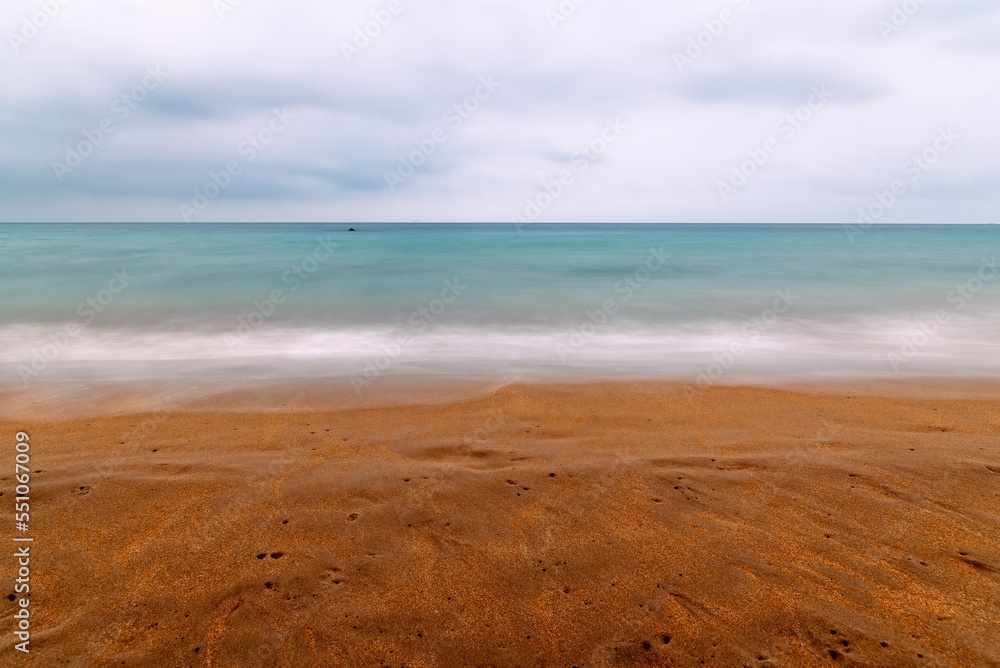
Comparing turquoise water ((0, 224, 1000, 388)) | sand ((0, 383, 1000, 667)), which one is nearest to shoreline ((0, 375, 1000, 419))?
turquoise water ((0, 224, 1000, 388))

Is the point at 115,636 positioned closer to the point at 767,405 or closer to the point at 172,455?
the point at 172,455

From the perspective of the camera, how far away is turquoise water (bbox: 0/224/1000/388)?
8.30 metres

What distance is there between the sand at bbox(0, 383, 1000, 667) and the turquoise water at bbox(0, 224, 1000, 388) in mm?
2657

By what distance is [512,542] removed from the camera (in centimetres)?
325

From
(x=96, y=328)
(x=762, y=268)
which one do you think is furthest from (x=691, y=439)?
(x=762, y=268)

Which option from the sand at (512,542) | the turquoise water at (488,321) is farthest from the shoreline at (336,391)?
the sand at (512,542)

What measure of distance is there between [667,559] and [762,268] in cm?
2680

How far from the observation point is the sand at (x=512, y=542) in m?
2.55

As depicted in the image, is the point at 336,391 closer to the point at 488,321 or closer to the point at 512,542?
the point at 512,542

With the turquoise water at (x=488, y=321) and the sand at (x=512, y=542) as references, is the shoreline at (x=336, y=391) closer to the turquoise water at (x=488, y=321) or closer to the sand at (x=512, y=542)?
the turquoise water at (x=488, y=321)

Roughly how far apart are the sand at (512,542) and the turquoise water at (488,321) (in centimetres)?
266

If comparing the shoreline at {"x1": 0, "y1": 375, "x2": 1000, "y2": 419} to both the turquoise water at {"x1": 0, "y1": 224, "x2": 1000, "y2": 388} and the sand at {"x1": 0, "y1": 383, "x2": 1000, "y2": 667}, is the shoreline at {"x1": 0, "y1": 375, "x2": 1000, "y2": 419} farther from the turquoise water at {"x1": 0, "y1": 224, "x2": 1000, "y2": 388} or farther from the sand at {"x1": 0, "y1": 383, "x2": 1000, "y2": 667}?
the sand at {"x1": 0, "y1": 383, "x2": 1000, "y2": 667}

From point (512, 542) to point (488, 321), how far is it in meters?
9.92

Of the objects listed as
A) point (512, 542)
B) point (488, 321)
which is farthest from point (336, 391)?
point (488, 321)
